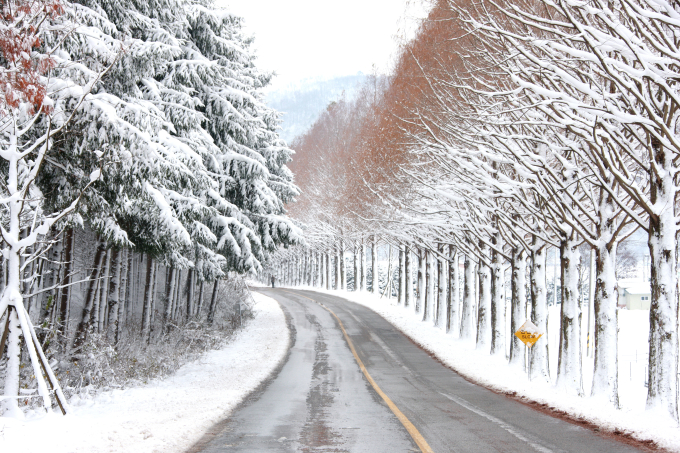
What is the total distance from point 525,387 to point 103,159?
980 centimetres

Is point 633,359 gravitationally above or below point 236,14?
below

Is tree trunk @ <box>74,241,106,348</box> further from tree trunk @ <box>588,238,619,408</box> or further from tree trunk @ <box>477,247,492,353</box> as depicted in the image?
tree trunk @ <box>477,247,492,353</box>

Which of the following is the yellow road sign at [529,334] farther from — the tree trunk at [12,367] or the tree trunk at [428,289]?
the tree trunk at [428,289]

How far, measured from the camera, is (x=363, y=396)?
36.1 ft

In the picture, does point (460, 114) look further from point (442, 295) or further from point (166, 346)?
point (442, 295)

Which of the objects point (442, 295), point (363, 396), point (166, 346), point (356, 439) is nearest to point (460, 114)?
point (363, 396)

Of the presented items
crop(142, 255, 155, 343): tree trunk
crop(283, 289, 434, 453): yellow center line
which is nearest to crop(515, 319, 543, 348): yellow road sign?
crop(283, 289, 434, 453): yellow center line

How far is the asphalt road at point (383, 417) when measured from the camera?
6715 millimetres

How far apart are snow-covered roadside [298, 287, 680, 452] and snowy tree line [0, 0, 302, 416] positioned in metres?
7.85

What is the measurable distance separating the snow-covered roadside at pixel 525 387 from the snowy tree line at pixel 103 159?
785cm

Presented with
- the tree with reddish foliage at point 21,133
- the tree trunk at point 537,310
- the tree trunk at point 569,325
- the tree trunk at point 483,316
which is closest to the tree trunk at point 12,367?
the tree with reddish foliage at point 21,133

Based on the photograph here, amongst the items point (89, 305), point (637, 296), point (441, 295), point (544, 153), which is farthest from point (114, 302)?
point (637, 296)

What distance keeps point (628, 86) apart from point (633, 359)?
3236 cm

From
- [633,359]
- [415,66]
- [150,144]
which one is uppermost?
[415,66]
